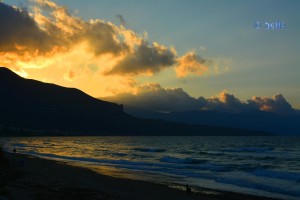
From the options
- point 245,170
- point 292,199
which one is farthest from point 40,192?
point 245,170

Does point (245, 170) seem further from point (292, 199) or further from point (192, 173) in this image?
point (292, 199)

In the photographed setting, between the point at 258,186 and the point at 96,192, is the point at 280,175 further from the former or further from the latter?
the point at 96,192

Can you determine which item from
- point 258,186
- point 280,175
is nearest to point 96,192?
point 258,186

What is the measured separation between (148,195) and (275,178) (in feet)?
65.4

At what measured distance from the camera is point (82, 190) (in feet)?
89.0

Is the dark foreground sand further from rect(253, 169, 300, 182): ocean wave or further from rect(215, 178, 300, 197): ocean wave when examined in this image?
rect(253, 169, 300, 182): ocean wave

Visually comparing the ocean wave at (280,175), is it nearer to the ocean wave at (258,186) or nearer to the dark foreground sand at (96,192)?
the ocean wave at (258,186)

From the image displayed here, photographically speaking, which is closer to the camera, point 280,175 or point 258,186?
point 258,186

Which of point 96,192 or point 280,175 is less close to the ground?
point 280,175

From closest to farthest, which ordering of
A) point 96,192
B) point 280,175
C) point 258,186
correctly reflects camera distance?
point 96,192 < point 258,186 < point 280,175

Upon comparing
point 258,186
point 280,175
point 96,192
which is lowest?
point 258,186

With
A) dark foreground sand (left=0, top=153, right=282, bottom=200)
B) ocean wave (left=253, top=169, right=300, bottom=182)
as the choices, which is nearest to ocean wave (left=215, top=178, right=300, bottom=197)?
dark foreground sand (left=0, top=153, right=282, bottom=200)

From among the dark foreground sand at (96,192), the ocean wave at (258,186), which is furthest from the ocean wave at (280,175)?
the dark foreground sand at (96,192)

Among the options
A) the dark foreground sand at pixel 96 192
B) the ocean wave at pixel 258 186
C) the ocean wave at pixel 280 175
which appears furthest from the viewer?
the ocean wave at pixel 280 175
